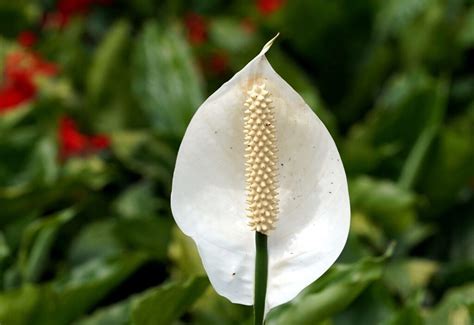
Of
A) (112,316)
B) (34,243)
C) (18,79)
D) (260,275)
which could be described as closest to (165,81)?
(18,79)

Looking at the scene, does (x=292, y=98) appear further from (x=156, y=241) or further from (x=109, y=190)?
(x=109, y=190)

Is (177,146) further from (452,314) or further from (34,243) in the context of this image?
(452,314)

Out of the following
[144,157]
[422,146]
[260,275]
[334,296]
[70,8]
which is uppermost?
[260,275]

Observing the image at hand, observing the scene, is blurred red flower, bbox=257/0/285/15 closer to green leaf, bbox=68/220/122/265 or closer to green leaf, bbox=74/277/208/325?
green leaf, bbox=68/220/122/265

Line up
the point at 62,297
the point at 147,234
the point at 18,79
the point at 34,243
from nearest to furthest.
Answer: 1. the point at 62,297
2. the point at 34,243
3. the point at 147,234
4. the point at 18,79

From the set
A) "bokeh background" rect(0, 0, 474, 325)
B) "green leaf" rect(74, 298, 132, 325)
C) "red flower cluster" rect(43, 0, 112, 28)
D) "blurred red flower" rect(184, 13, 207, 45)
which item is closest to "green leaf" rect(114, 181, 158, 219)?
"bokeh background" rect(0, 0, 474, 325)

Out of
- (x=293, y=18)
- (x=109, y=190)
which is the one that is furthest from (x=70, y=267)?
(x=293, y=18)
